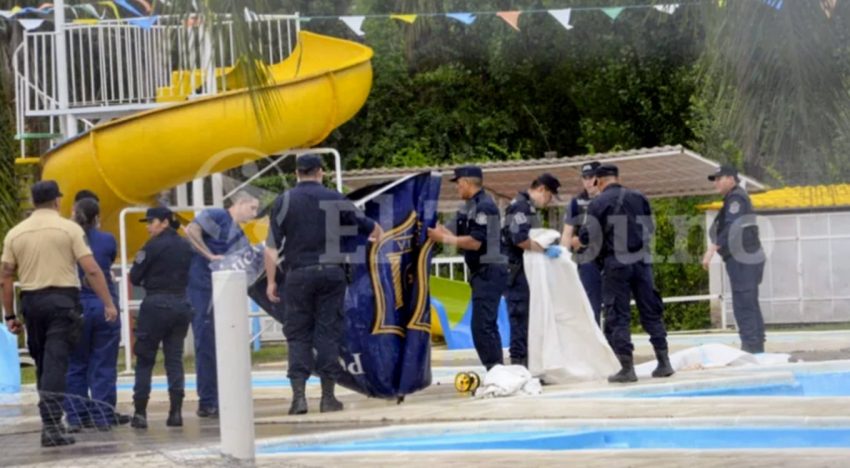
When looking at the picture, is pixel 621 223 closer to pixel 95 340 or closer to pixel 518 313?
pixel 518 313

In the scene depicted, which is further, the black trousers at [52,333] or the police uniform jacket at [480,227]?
the police uniform jacket at [480,227]

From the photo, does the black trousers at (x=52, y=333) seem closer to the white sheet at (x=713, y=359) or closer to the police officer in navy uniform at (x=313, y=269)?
the police officer in navy uniform at (x=313, y=269)

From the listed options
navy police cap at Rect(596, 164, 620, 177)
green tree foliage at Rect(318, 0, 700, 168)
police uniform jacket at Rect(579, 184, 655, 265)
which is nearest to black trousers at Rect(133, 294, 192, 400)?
police uniform jacket at Rect(579, 184, 655, 265)

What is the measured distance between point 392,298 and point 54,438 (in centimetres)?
277

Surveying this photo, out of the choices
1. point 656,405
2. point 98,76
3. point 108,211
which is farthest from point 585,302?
point 98,76

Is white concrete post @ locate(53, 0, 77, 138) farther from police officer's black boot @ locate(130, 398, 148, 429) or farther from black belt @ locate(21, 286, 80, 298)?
black belt @ locate(21, 286, 80, 298)

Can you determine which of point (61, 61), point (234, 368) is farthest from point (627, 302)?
point (61, 61)

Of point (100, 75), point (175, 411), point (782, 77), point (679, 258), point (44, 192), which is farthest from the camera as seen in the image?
point (679, 258)

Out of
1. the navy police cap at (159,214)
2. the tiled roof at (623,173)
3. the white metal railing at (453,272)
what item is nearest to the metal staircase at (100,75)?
the tiled roof at (623,173)

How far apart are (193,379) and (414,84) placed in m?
16.2

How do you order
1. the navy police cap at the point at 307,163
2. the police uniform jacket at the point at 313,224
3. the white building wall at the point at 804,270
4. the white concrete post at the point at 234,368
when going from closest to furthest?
the white concrete post at the point at 234,368
the police uniform jacket at the point at 313,224
the navy police cap at the point at 307,163
the white building wall at the point at 804,270

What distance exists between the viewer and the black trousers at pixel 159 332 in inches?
445

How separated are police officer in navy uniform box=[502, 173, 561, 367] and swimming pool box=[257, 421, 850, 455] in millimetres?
3321

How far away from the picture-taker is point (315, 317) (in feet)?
36.6
